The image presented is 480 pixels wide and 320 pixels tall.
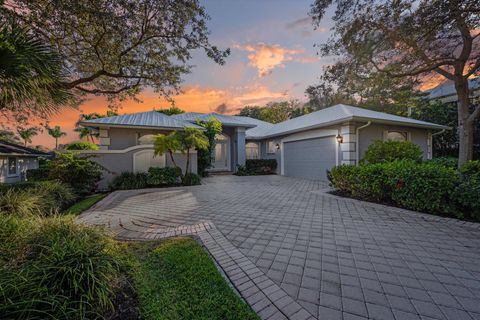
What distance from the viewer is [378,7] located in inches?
265

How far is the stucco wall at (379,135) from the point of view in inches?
384

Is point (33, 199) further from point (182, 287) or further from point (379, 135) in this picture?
point (379, 135)

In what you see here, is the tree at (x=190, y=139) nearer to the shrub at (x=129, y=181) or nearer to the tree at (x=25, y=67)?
the shrub at (x=129, y=181)

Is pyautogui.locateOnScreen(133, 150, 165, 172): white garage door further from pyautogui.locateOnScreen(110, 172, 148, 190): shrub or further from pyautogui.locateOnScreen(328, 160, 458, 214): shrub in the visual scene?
pyautogui.locateOnScreen(328, 160, 458, 214): shrub

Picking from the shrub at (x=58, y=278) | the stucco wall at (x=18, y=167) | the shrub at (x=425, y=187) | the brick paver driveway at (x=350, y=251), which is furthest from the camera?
the stucco wall at (x=18, y=167)

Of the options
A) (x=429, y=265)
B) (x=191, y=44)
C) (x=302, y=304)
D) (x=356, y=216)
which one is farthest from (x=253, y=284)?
(x=191, y=44)

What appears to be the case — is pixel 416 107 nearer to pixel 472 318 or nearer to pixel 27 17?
pixel 472 318

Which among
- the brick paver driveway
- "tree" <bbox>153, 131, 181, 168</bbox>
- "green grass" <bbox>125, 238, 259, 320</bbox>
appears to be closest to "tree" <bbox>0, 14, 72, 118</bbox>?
the brick paver driveway

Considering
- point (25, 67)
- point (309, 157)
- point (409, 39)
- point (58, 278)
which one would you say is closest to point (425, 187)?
point (409, 39)

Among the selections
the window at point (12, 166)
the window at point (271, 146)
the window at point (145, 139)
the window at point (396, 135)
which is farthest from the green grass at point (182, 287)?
the window at point (12, 166)

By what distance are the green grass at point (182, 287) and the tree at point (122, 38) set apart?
369 cm

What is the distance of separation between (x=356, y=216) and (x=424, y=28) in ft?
21.5

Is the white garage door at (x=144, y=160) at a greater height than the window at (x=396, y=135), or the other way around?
the window at (x=396, y=135)

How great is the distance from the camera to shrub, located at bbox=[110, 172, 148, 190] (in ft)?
29.3
